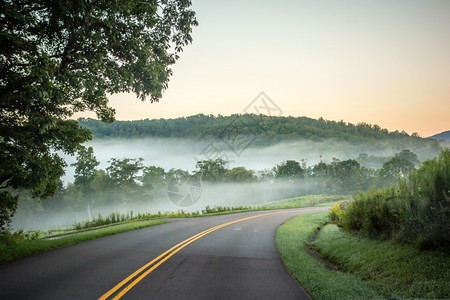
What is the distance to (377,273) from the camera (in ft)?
19.7

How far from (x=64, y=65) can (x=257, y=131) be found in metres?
107

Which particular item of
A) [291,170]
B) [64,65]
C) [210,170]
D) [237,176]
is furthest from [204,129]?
[64,65]

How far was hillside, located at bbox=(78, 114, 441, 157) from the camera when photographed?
10543 centimetres

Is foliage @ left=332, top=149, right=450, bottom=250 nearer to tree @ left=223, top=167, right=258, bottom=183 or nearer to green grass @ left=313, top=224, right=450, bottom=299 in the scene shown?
green grass @ left=313, top=224, right=450, bottom=299

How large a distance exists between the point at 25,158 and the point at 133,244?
6262 mm

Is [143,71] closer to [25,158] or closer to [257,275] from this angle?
[25,158]

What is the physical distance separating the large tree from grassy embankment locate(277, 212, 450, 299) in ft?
27.9

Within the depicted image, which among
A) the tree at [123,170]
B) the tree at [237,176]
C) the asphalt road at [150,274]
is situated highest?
the tree at [123,170]

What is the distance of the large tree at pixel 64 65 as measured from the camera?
817 cm

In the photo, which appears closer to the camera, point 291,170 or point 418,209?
point 418,209

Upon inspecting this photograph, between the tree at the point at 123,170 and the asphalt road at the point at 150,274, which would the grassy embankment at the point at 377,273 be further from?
the tree at the point at 123,170

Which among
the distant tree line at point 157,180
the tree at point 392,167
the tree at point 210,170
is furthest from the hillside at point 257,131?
the tree at point 392,167

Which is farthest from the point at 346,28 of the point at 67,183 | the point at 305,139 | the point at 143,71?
the point at 305,139

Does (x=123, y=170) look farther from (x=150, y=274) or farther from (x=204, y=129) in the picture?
(x=150, y=274)
